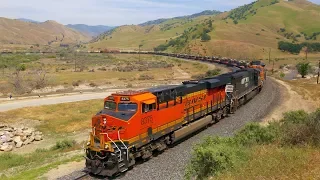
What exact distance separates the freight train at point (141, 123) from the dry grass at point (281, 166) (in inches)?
263

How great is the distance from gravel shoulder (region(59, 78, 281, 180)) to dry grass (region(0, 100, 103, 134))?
52.9 feet

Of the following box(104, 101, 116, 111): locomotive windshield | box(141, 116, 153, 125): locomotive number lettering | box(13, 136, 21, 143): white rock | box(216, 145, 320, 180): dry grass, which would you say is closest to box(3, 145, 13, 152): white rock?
box(13, 136, 21, 143): white rock

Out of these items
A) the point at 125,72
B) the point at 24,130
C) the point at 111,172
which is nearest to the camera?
the point at 111,172

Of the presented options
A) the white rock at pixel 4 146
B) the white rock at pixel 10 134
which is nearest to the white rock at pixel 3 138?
the white rock at pixel 10 134

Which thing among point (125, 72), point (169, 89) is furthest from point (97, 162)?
point (125, 72)

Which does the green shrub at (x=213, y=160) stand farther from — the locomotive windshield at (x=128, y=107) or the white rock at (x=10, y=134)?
the white rock at (x=10, y=134)

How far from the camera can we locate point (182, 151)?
21.8 metres

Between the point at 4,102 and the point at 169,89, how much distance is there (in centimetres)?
3767

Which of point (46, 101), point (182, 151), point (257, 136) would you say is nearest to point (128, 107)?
point (182, 151)

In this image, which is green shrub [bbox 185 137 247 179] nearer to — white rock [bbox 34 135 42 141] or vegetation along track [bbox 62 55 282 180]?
vegetation along track [bbox 62 55 282 180]

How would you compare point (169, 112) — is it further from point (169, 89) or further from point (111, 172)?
point (111, 172)

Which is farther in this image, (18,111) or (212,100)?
(18,111)

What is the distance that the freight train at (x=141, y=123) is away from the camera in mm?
17750

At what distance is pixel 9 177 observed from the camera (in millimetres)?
19453
